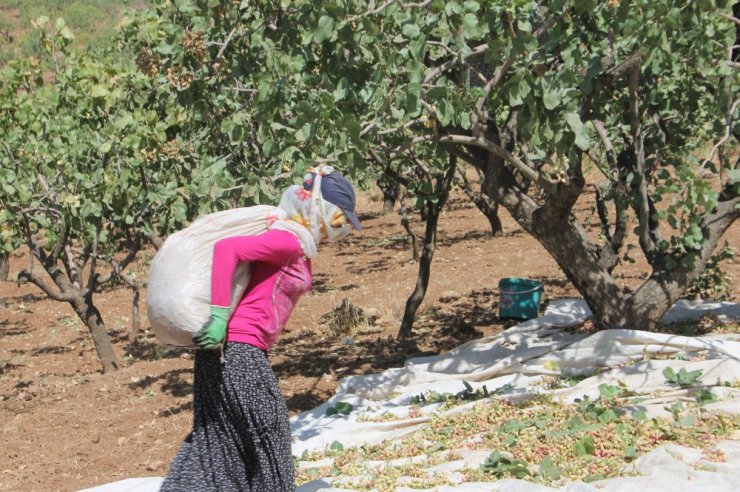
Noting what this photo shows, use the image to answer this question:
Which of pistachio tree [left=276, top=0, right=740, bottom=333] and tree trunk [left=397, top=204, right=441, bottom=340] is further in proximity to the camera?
tree trunk [left=397, top=204, right=441, bottom=340]

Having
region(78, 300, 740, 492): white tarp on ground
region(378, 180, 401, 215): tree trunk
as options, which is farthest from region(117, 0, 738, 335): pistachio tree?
region(378, 180, 401, 215): tree trunk

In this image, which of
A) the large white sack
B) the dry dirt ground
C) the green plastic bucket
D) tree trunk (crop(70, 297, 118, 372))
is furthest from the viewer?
tree trunk (crop(70, 297, 118, 372))

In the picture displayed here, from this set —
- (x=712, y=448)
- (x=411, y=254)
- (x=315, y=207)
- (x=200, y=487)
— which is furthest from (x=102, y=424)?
(x=411, y=254)

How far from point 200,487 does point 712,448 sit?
2129mm

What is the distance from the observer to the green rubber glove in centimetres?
312

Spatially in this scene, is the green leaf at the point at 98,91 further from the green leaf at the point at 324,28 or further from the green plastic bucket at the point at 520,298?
the green plastic bucket at the point at 520,298

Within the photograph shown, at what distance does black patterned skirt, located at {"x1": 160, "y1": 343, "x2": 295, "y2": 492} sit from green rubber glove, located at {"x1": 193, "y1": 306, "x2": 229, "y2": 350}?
147mm

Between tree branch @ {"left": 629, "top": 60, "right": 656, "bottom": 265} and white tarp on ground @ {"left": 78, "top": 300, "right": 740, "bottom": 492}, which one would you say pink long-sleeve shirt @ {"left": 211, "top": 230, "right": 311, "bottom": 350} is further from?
tree branch @ {"left": 629, "top": 60, "right": 656, "bottom": 265}

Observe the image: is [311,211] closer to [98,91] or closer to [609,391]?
[609,391]

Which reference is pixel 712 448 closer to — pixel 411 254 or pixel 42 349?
pixel 42 349

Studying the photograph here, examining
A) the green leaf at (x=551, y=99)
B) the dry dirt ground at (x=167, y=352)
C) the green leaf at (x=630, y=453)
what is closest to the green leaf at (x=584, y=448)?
the green leaf at (x=630, y=453)

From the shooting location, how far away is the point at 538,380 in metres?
5.66

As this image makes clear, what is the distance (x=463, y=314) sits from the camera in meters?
8.86

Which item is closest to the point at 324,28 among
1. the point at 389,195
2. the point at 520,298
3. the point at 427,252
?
the point at 427,252
